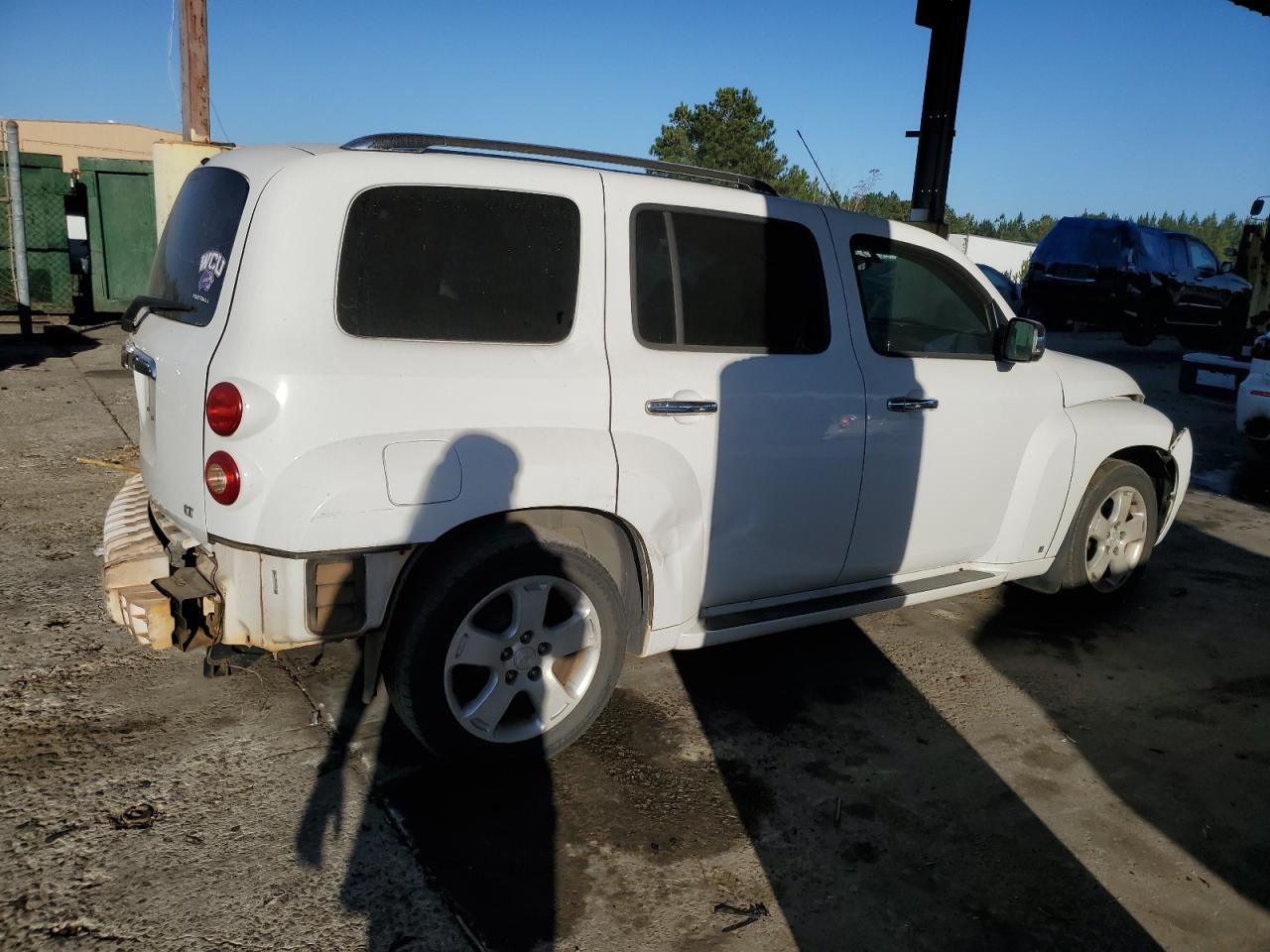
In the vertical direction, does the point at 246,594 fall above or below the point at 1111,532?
above

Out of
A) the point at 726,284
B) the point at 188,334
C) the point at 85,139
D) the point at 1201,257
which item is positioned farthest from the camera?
the point at 85,139

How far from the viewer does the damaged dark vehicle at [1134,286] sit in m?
17.1

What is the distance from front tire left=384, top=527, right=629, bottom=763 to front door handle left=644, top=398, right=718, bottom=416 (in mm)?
545

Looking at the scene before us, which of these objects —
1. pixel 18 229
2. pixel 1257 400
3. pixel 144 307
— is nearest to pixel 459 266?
pixel 144 307

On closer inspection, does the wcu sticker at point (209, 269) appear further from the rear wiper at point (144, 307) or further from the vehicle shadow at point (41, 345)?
the vehicle shadow at point (41, 345)

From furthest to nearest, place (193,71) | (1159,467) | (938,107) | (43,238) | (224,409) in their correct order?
(43,238)
(193,71)
(938,107)
(1159,467)
(224,409)

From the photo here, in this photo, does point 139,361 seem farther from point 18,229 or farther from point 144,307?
point 18,229

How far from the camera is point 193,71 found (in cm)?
1184

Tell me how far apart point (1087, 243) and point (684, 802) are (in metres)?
16.8

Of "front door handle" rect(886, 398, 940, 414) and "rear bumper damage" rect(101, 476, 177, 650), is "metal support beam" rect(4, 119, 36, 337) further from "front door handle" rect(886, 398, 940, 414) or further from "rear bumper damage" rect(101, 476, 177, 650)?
"front door handle" rect(886, 398, 940, 414)

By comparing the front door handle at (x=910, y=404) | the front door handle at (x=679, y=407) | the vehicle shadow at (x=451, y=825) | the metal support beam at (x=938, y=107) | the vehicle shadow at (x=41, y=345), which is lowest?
the vehicle shadow at (x=41, y=345)

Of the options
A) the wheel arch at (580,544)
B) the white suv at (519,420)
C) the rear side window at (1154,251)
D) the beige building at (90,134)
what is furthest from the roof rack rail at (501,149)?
the beige building at (90,134)

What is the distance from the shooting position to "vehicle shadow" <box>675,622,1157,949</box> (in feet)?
9.16

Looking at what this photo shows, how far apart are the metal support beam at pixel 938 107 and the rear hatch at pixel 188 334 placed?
6.67 metres
